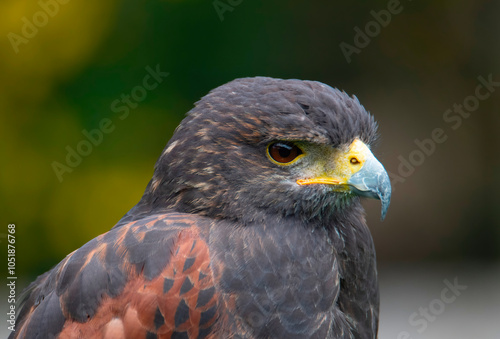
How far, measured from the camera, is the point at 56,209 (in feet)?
19.8

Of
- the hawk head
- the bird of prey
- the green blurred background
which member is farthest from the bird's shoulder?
the green blurred background

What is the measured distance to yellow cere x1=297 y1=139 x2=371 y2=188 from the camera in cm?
307

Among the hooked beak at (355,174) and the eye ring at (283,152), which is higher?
the eye ring at (283,152)

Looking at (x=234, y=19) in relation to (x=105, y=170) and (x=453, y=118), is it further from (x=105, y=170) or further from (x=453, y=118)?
(x=453, y=118)

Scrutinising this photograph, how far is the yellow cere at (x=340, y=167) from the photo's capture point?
10.1 feet

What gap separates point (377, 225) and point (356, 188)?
180 inches

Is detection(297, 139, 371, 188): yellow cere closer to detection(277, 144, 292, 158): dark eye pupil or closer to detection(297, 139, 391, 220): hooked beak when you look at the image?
detection(297, 139, 391, 220): hooked beak

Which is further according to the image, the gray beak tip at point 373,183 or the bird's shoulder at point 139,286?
the gray beak tip at point 373,183

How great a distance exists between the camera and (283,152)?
9.98 feet

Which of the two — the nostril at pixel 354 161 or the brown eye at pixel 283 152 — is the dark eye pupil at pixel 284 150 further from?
the nostril at pixel 354 161

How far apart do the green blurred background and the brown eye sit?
3060 mm

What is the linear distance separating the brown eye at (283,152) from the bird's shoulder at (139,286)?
1.42 feet

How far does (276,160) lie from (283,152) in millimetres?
48

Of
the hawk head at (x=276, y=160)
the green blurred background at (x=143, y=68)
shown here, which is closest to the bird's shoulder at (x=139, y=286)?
the hawk head at (x=276, y=160)
